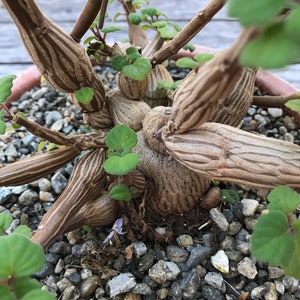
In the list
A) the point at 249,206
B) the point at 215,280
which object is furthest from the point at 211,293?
the point at 249,206

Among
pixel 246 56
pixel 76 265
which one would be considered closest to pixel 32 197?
pixel 76 265

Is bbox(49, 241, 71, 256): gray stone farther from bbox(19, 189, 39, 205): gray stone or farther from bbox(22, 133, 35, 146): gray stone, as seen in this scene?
bbox(22, 133, 35, 146): gray stone

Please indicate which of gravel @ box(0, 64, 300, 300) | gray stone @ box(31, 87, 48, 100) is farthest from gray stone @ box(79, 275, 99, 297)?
gray stone @ box(31, 87, 48, 100)

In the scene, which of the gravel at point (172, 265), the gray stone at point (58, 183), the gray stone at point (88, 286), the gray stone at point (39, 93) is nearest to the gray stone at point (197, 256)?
the gravel at point (172, 265)

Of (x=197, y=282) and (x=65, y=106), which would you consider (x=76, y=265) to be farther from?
(x=65, y=106)

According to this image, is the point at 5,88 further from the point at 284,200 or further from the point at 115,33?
the point at 115,33

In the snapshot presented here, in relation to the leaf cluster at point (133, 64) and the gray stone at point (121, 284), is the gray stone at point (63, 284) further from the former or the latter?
the leaf cluster at point (133, 64)
